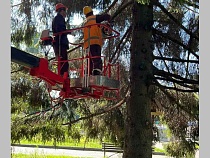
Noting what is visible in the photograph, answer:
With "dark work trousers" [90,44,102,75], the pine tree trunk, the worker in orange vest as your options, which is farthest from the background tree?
the worker in orange vest

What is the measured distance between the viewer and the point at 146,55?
434cm

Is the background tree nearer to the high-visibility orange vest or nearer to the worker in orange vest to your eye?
the high-visibility orange vest

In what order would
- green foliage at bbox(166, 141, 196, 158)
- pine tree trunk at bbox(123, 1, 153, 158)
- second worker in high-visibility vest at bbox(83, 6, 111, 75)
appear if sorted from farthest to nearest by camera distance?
green foliage at bbox(166, 141, 196, 158) < pine tree trunk at bbox(123, 1, 153, 158) < second worker in high-visibility vest at bbox(83, 6, 111, 75)

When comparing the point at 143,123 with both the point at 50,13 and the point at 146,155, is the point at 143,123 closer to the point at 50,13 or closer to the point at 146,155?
the point at 146,155

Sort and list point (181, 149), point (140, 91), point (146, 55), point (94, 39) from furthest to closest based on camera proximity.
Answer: point (181, 149), point (146, 55), point (140, 91), point (94, 39)

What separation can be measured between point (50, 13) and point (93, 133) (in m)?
2.43

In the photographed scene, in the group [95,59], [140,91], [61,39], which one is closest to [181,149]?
[140,91]

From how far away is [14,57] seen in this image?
6.71 feet

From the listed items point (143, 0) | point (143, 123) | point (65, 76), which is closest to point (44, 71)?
point (65, 76)

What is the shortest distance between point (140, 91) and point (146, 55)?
0.48 meters

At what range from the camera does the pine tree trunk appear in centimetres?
411

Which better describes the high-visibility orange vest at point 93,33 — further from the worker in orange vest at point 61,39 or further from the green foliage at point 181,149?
the green foliage at point 181,149

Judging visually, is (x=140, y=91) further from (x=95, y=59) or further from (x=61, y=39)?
(x=61, y=39)

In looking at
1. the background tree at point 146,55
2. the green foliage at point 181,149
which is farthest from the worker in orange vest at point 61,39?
the green foliage at point 181,149
